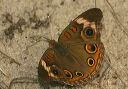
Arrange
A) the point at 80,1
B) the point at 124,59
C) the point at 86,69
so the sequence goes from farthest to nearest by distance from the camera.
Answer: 1. the point at 80,1
2. the point at 124,59
3. the point at 86,69

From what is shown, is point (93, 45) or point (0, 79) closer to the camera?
point (93, 45)

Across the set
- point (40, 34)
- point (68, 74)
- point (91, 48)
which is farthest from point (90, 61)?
point (40, 34)

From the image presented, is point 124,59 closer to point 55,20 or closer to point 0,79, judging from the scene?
point 55,20

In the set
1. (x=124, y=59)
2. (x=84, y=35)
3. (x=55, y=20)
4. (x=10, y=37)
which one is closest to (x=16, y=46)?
(x=10, y=37)

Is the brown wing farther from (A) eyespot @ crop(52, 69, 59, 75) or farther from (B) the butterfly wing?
(A) eyespot @ crop(52, 69, 59, 75)

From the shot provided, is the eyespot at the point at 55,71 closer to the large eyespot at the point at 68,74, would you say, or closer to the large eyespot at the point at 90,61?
the large eyespot at the point at 68,74

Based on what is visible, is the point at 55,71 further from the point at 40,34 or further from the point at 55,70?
→ the point at 40,34

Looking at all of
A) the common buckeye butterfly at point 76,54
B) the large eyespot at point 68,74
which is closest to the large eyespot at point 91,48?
the common buckeye butterfly at point 76,54
